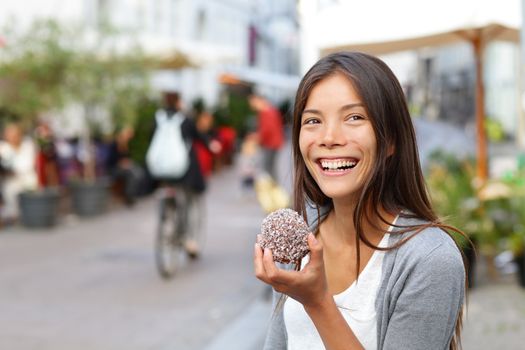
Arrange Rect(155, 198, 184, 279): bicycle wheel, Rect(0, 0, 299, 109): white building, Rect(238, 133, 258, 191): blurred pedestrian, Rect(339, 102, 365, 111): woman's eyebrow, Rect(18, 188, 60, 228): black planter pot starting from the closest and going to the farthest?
Rect(339, 102, 365, 111): woman's eyebrow, Rect(155, 198, 184, 279): bicycle wheel, Rect(18, 188, 60, 228): black planter pot, Rect(238, 133, 258, 191): blurred pedestrian, Rect(0, 0, 299, 109): white building

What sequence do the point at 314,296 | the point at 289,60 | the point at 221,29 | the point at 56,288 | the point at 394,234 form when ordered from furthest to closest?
1. the point at 289,60
2. the point at 221,29
3. the point at 56,288
4. the point at 394,234
5. the point at 314,296

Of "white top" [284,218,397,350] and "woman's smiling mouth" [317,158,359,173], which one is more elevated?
"woman's smiling mouth" [317,158,359,173]

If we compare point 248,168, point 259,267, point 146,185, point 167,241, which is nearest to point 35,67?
point 248,168

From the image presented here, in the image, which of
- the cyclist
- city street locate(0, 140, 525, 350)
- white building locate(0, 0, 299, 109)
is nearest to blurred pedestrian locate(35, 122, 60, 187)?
city street locate(0, 140, 525, 350)

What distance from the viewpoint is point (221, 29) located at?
38969mm

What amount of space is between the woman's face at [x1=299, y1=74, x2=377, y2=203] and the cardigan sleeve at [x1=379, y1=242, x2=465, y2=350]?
231 millimetres

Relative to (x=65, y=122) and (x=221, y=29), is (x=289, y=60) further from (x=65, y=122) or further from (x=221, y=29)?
(x=65, y=122)

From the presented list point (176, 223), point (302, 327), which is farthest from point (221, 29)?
point (302, 327)

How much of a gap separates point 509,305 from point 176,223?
3.52m

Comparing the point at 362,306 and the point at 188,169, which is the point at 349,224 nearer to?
the point at 362,306

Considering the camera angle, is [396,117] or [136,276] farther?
[136,276]

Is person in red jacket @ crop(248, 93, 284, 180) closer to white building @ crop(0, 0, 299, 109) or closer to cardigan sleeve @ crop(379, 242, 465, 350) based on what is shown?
white building @ crop(0, 0, 299, 109)

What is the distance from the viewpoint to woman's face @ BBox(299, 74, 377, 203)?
5.78 ft

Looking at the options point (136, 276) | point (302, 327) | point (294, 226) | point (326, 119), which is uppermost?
point (326, 119)
